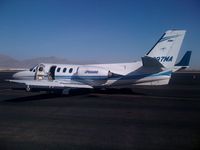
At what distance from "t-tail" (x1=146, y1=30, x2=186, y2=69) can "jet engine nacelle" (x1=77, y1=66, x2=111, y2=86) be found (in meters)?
4.77

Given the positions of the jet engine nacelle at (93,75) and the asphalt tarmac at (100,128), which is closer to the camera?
the asphalt tarmac at (100,128)

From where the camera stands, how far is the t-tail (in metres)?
18.9

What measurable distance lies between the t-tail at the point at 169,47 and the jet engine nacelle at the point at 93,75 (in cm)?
477

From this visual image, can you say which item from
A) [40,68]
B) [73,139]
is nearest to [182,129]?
[73,139]

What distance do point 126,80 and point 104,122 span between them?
9831 mm

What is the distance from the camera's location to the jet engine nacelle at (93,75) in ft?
66.2

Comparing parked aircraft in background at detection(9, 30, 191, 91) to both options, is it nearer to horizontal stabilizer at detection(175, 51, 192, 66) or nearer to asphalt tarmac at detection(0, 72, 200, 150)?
horizontal stabilizer at detection(175, 51, 192, 66)

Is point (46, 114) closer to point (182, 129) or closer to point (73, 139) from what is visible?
point (73, 139)

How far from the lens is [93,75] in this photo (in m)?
20.4

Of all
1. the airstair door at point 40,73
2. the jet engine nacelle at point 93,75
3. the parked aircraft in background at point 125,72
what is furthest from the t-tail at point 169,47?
the airstair door at point 40,73

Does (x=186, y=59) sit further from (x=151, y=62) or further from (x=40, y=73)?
(x=40, y=73)

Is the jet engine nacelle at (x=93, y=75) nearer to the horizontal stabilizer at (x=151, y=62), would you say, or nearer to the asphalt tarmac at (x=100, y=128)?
the horizontal stabilizer at (x=151, y=62)

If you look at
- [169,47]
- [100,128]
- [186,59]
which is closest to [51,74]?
[169,47]

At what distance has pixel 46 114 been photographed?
12.2 metres
